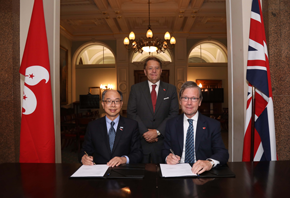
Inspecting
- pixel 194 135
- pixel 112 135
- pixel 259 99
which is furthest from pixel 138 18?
pixel 194 135

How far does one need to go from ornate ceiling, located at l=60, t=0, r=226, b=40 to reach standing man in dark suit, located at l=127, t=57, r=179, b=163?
560 centimetres

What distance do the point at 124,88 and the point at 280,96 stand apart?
896 centimetres

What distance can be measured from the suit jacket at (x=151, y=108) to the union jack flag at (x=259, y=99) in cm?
95

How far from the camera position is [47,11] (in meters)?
2.98

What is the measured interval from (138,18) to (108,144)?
Answer: 27.0 feet

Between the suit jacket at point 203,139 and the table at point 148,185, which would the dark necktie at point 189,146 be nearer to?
the suit jacket at point 203,139

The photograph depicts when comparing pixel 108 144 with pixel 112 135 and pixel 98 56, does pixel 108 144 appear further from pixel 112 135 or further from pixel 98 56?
pixel 98 56

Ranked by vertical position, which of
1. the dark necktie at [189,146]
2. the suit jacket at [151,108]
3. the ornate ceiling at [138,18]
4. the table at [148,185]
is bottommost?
the table at [148,185]

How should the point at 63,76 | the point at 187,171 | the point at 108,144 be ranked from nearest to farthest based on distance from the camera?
the point at 187,171 → the point at 108,144 → the point at 63,76

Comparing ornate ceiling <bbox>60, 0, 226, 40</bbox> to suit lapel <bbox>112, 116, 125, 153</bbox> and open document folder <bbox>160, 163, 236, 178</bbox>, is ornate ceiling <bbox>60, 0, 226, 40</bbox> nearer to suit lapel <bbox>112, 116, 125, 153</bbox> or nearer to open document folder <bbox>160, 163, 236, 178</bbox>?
suit lapel <bbox>112, 116, 125, 153</bbox>

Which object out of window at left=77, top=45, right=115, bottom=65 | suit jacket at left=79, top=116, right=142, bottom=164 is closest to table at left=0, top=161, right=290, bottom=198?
suit jacket at left=79, top=116, right=142, bottom=164

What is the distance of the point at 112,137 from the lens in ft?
7.34

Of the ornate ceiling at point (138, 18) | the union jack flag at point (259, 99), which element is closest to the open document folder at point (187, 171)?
the union jack flag at point (259, 99)

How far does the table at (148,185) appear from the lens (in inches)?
49.9
